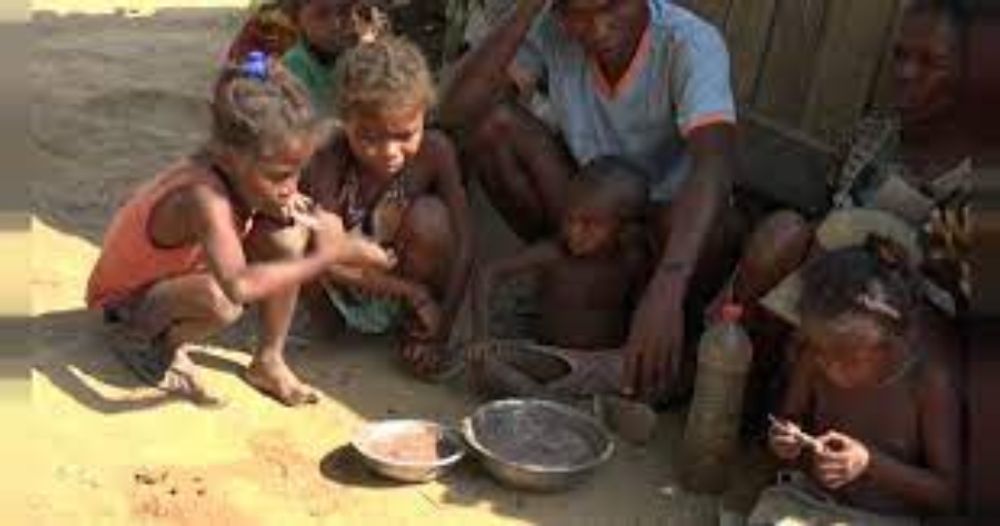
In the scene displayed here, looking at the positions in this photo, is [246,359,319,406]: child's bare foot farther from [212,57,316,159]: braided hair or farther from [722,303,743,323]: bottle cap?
[722,303,743,323]: bottle cap

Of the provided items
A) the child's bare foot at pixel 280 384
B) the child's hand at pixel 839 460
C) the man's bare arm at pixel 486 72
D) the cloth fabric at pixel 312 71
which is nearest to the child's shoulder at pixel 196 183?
the child's bare foot at pixel 280 384

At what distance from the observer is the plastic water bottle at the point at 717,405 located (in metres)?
2.95

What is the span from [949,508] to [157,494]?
1.70m

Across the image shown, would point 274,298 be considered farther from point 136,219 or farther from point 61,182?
point 61,182

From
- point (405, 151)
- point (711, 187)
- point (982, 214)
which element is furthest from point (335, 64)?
point (982, 214)

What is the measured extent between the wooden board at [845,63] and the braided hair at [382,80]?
1.48 m

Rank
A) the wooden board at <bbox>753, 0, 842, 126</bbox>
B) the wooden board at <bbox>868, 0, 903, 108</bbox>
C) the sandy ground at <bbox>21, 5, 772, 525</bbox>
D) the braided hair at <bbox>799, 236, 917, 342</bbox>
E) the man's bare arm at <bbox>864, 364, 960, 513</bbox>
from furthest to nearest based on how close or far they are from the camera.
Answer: the wooden board at <bbox>753, 0, 842, 126</bbox> → the wooden board at <bbox>868, 0, 903, 108</bbox> → the sandy ground at <bbox>21, 5, 772, 525</bbox> → the man's bare arm at <bbox>864, 364, 960, 513</bbox> → the braided hair at <bbox>799, 236, 917, 342</bbox>

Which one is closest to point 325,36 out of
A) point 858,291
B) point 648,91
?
point 648,91

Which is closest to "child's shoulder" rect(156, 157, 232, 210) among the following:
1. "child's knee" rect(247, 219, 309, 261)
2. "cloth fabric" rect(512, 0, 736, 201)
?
"child's knee" rect(247, 219, 309, 261)

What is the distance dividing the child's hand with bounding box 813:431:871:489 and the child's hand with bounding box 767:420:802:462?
0.15 feet

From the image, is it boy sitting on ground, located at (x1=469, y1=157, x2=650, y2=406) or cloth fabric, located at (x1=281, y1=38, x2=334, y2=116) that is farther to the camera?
cloth fabric, located at (x1=281, y1=38, x2=334, y2=116)

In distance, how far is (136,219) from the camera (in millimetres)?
3275

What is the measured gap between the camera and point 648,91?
3600 mm

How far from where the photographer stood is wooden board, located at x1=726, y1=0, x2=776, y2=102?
443 centimetres
